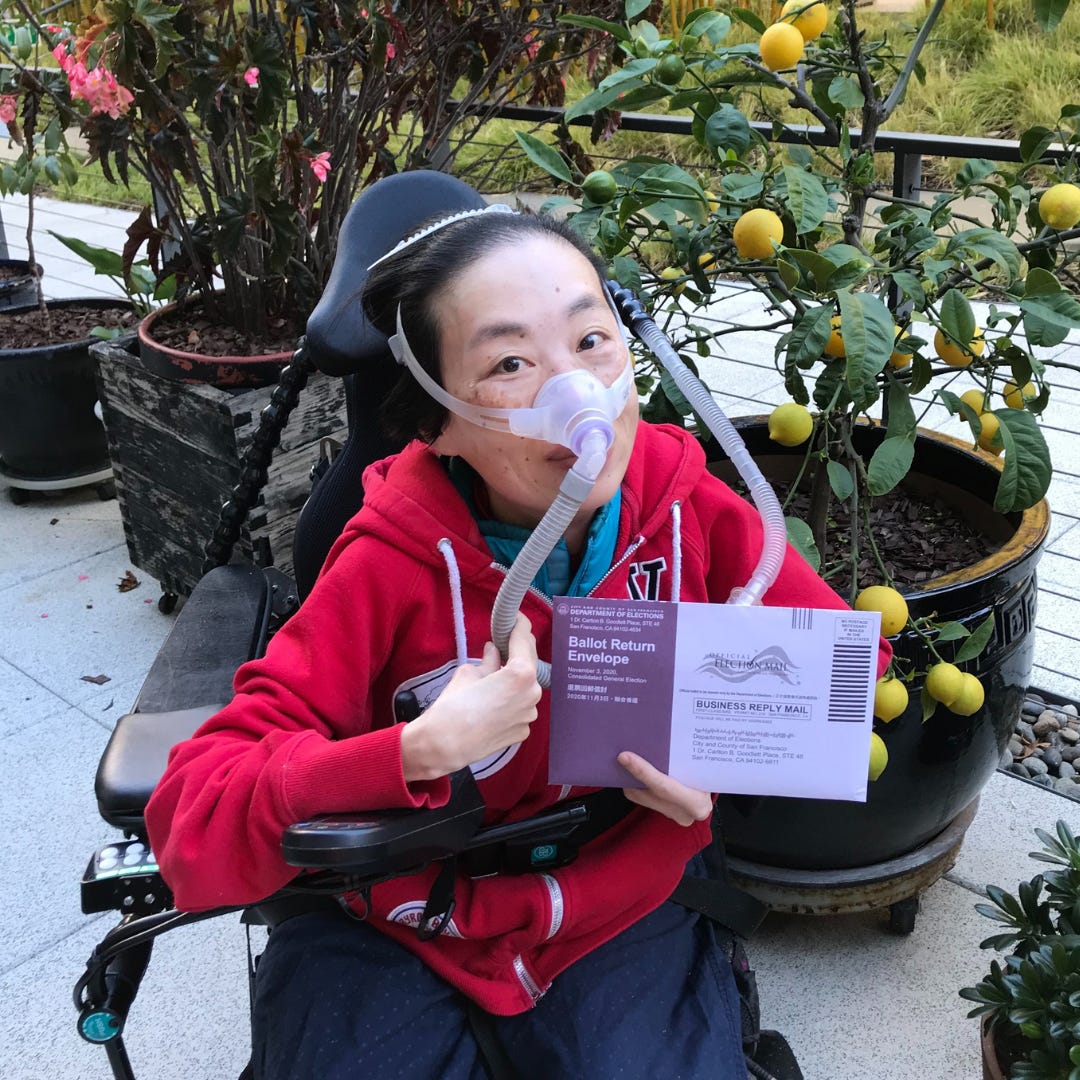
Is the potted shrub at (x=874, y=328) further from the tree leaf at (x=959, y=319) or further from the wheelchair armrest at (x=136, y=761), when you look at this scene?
the wheelchair armrest at (x=136, y=761)

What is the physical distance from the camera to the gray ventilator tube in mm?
960

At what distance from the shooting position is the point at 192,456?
262 centimetres

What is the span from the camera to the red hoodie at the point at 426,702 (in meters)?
1.04

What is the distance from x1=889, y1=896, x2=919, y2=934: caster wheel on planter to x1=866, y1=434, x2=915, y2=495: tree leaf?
82cm

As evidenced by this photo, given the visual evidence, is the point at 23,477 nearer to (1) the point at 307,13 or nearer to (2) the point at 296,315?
(2) the point at 296,315

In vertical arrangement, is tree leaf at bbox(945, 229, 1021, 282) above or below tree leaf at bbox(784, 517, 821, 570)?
above

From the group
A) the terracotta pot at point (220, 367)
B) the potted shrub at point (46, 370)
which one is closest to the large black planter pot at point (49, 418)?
the potted shrub at point (46, 370)

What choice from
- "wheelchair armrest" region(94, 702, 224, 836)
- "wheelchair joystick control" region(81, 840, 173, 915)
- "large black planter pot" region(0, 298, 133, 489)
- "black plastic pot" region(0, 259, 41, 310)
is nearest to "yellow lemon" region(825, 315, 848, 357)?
"wheelchair armrest" region(94, 702, 224, 836)

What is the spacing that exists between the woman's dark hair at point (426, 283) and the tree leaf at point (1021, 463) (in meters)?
0.56

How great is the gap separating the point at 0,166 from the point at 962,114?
504 centimetres

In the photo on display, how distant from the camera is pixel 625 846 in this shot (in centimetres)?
125

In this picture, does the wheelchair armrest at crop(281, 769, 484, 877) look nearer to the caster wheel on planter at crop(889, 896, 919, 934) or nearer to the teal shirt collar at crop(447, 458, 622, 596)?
the teal shirt collar at crop(447, 458, 622, 596)

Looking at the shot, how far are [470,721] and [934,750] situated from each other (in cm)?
91

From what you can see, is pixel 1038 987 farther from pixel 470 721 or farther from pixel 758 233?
pixel 758 233
